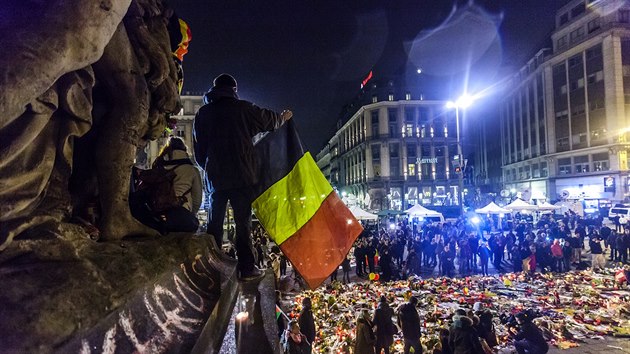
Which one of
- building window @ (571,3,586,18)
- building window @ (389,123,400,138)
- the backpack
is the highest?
building window @ (571,3,586,18)

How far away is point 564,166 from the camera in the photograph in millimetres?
52375

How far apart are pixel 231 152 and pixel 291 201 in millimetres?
936

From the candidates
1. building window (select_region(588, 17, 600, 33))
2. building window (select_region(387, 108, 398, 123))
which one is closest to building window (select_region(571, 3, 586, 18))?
building window (select_region(588, 17, 600, 33))

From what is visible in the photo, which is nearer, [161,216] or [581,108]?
[161,216]

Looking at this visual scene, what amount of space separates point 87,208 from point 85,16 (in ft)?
3.80

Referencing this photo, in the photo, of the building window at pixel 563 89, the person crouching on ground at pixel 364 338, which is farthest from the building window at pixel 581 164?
the person crouching on ground at pixel 364 338

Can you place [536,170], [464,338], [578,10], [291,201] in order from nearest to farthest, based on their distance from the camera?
[291,201]
[464,338]
[578,10]
[536,170]

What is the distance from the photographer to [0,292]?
48.7 inches

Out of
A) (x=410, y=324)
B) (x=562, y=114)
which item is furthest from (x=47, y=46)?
(x=562, y=114)

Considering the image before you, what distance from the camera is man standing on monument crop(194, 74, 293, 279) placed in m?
3.08

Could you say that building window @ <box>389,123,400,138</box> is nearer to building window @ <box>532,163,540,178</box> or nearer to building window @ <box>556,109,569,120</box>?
building window @ <box>532,163,540,178</box>

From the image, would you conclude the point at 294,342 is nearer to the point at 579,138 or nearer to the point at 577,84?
the point at 579,138

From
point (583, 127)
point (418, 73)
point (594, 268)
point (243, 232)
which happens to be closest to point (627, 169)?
point (583, 127)

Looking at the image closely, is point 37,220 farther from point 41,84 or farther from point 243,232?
point 243,232
